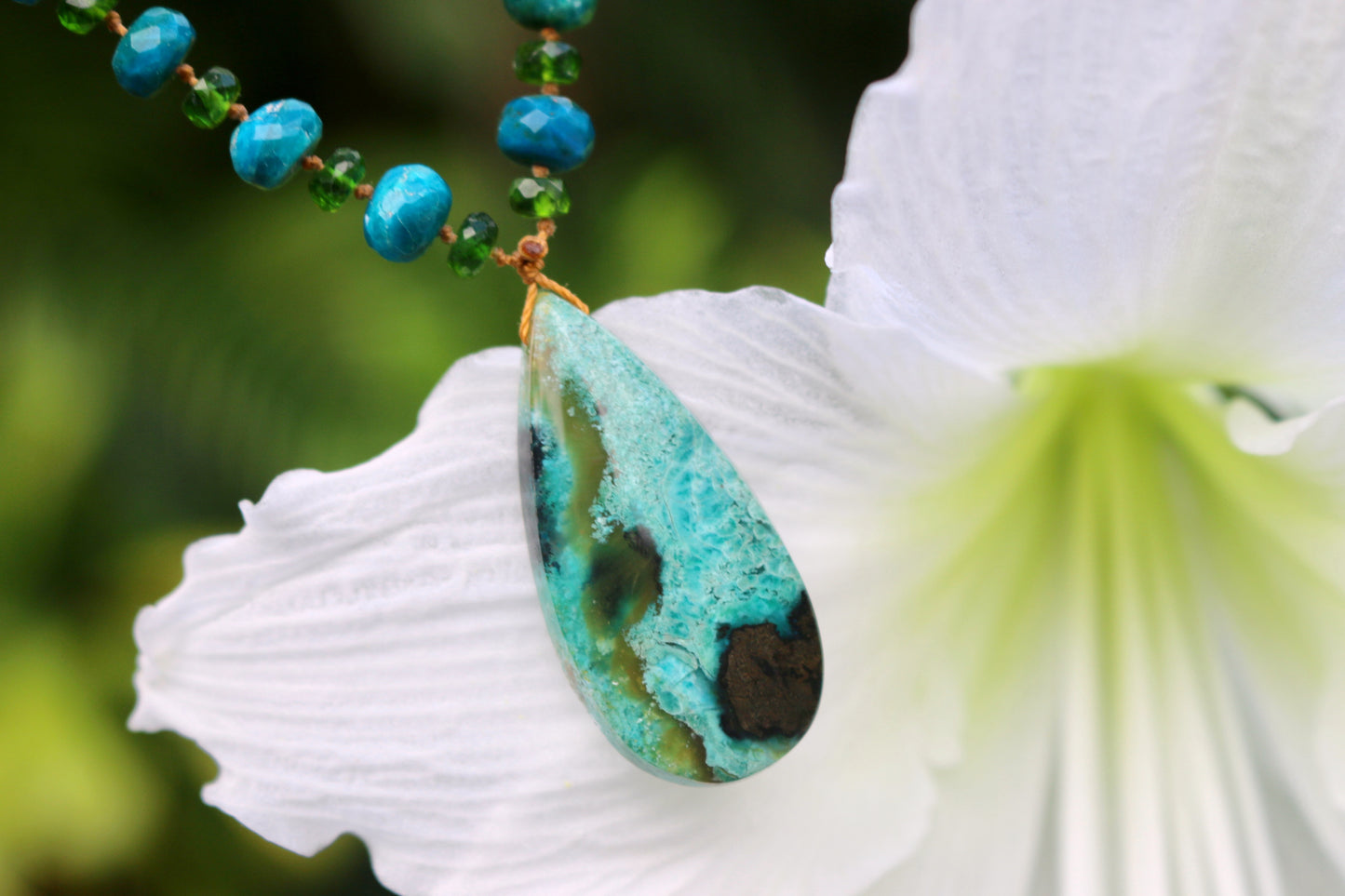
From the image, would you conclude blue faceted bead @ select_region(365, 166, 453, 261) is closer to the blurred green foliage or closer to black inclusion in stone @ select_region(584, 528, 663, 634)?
black inclusion in stone @ select_region(584, 528, 663, 634)

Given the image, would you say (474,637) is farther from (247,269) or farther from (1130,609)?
(247,269)

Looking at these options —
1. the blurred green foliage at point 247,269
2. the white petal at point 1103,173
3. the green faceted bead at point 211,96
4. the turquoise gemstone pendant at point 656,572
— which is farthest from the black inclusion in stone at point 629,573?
the blurred green foliage at point 247,269

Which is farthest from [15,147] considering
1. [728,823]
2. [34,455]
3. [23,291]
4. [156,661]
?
[728,823]

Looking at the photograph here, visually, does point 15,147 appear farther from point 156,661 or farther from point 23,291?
point 156,661

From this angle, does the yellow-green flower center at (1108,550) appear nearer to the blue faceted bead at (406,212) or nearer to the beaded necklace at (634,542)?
the beaded necklace at (634,542)

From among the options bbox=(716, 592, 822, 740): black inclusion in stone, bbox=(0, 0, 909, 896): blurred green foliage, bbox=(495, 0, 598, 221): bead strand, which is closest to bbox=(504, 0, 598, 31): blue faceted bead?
bbox=(495, 0, 598, 221): bead strand

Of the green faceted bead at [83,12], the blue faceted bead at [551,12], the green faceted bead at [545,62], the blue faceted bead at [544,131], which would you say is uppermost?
the blue faceted bead at [551,12]
